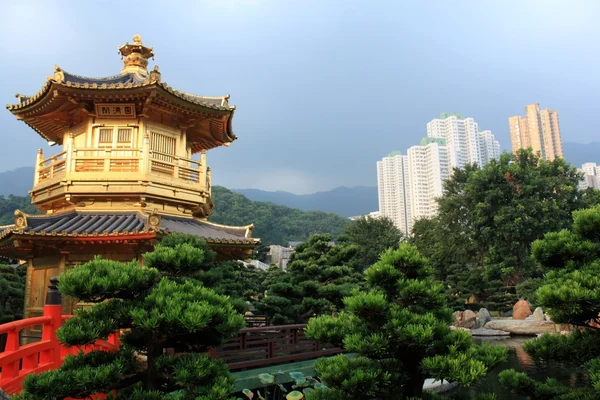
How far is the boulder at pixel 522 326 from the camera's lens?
23.2 metres

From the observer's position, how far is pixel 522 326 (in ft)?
78.8

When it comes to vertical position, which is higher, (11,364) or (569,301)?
(569,301)

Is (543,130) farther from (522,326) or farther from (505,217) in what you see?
(522,326)

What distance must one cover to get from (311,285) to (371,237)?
32.9 metres

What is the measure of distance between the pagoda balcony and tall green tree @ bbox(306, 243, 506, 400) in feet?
20.7

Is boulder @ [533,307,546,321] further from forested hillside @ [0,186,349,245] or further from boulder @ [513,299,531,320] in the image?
forested hillside @ [0,186,349,245]

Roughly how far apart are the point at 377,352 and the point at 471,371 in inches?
37.9

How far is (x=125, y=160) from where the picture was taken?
10055mm

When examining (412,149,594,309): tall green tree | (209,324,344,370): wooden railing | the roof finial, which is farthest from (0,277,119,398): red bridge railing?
(412,149,594,309): tall green tree

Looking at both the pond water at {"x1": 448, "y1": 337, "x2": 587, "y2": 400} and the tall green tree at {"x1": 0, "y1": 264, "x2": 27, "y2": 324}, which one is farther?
the tall green tree at {"x1": 0, "y1": 264, "x2": 27, "y2": 324}

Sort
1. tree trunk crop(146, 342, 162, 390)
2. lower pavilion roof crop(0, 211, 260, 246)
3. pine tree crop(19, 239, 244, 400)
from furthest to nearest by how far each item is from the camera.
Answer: lower pavilion roof crop(0, 211, 260, 246) → tree trunk crop(146, 342, 162, 390) → pine tree crop(19, 239, 244, 400)

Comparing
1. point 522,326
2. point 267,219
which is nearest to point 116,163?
point 522,326

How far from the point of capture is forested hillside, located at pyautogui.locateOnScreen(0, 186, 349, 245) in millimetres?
82688

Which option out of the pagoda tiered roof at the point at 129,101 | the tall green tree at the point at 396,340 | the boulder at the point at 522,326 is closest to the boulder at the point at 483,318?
the boulder at the point at 522,326
